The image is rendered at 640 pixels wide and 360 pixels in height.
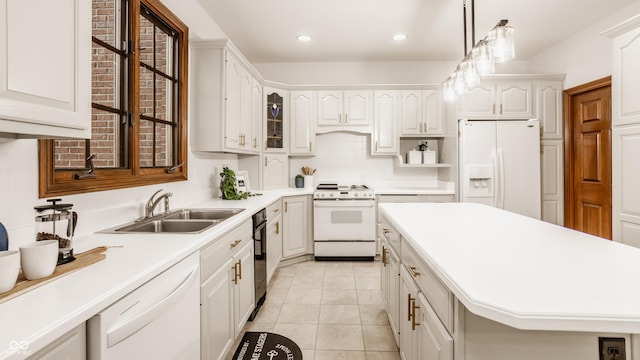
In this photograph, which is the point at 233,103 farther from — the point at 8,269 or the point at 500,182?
the point at 500,182

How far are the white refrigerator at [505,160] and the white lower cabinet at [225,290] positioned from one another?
2.94 m

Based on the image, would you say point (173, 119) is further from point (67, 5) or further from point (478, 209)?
point (478, 209)

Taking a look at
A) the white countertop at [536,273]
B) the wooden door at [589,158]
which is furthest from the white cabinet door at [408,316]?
the wooden door at [589,158]

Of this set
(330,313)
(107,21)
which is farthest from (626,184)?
(107,21)

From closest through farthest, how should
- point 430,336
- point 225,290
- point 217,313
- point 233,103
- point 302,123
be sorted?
point 430,336
point 217,313
point 225,290
point 233,103
point 302,123

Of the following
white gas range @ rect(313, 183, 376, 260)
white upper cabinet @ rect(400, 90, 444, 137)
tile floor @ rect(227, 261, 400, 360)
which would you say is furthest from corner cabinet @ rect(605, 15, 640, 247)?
white gas range @ rect(313, 183, 376, 260)

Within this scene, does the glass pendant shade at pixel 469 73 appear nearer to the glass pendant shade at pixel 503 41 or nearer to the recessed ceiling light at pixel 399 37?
the glass pendant shade at pixel 503 41

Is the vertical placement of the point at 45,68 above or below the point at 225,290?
above

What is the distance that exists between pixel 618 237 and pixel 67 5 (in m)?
3.41

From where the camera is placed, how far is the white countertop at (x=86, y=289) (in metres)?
0.70

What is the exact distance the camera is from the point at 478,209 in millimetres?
2391

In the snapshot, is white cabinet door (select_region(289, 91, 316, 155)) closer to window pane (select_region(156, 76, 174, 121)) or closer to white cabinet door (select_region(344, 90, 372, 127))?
white cabinet door (select_region(344, 90, 372, 127))

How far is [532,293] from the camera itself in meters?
0.87

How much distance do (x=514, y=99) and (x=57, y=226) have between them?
4635mm
